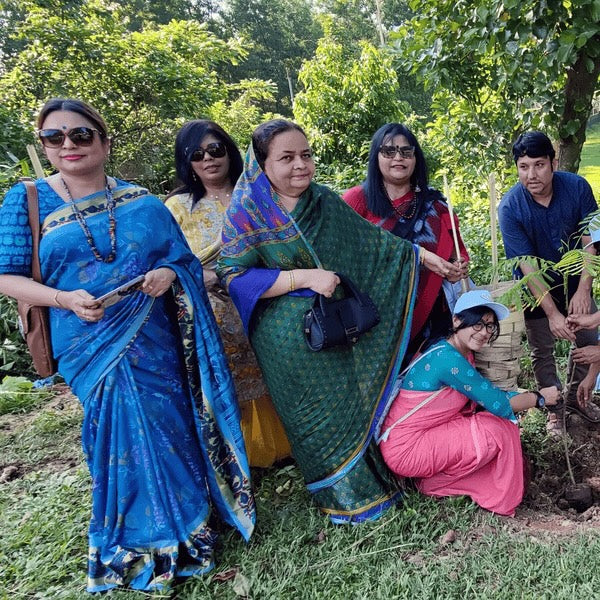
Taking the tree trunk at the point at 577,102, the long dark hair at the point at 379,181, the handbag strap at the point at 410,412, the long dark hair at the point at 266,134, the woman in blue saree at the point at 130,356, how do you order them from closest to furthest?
the woman in blue saree at the point at 130,356 < the long dark hair at the point at 266,134 < the handbag strap at the point at 410,412 < the long dark hair at the point at 379,181 < the tree trunk at the point at 577,102

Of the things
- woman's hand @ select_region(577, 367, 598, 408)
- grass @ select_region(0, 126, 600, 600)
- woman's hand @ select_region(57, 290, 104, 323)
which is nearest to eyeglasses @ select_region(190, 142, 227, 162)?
woman's hand @ select_region(57, 290, 104, 323)

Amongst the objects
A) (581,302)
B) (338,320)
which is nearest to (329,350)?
(338,320)

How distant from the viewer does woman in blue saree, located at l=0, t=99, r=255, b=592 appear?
196cm

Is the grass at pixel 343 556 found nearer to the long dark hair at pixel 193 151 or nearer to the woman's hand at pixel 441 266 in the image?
the woman's hand at pixel 441 266

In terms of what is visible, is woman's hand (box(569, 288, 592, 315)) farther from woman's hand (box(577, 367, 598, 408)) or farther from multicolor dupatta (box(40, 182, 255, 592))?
multicolor dupatta (box(40, 182, 255, 592))

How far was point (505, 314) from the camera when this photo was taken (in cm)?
237

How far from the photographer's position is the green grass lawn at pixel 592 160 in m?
11.4

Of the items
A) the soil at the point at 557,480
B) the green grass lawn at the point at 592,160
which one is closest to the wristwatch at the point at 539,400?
the soil at the point at 557,480

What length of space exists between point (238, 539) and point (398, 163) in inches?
79.8

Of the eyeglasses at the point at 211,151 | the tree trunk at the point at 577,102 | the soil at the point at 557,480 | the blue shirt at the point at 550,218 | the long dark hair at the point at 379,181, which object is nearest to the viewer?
the soil at the point at 557,480

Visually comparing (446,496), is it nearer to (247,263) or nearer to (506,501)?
(506,501)

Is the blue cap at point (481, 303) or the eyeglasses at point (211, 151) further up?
the eyeglasses at point (211, 151)

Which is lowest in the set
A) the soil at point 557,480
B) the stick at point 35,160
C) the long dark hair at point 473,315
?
the soil at point 557,480

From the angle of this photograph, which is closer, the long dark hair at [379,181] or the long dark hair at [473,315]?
the long dark hair at [473,315]
